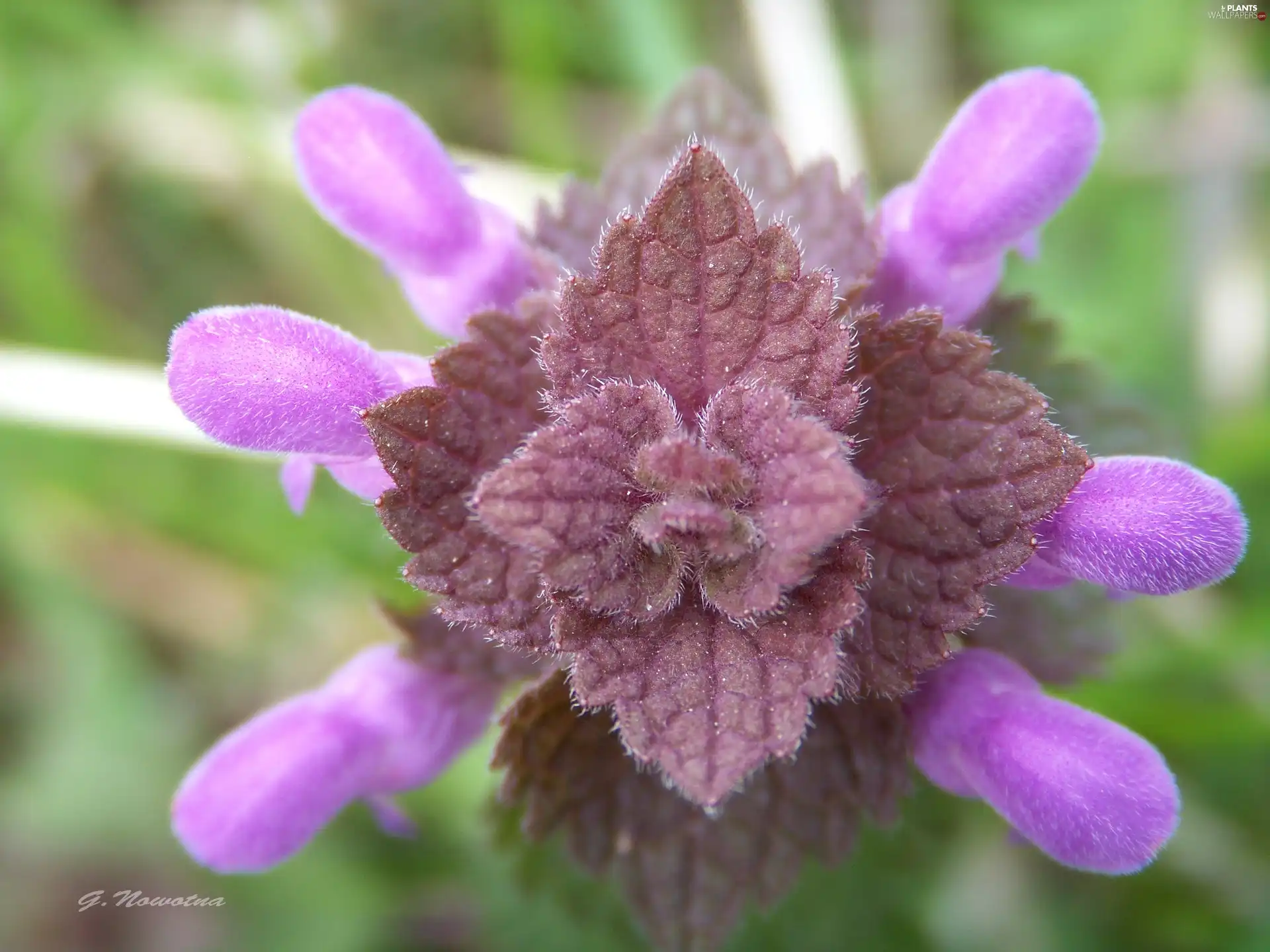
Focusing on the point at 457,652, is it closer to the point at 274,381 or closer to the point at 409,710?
the point at 409,710

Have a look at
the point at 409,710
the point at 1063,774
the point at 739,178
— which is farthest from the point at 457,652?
the point at 739,178

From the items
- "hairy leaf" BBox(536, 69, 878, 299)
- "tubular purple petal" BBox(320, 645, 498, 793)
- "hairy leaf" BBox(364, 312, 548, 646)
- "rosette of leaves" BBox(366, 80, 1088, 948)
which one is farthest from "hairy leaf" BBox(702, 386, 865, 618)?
"tubular purple petal" BBox(320, 645, 498, 793)

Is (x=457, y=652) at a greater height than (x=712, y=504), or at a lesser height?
lesser

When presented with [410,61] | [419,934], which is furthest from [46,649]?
[410,61]

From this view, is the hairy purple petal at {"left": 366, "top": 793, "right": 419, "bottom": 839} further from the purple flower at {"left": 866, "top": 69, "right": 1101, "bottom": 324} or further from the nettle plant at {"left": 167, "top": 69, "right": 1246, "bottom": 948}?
the purple flower at {"left": 866, "top": 69, "right": 1101, "bottom": 324}

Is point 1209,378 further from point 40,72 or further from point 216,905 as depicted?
point 40,72

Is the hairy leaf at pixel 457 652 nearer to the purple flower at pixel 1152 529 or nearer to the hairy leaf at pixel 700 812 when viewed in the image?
the hairy leaf at pixel 700 812

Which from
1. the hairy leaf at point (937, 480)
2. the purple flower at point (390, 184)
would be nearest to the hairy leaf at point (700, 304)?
the hairy leaf at point (937, 480)
